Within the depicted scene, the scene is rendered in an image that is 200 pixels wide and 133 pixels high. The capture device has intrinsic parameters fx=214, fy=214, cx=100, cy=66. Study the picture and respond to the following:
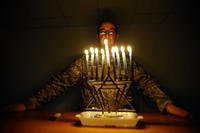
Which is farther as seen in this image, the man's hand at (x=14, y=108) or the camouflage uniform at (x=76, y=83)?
the camouflage uniform at (x=76, y=83)

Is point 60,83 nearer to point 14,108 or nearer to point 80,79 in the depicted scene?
point 80,79

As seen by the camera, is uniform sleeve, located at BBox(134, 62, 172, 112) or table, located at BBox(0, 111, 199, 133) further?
uniform sleeve, located at BBox(134, 62, 172, 112)

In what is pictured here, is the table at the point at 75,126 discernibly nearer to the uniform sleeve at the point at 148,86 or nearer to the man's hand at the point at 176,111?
the man's hand at the point at 176,111

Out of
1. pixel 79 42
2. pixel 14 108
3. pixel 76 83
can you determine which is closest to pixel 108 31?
pixel 79 42

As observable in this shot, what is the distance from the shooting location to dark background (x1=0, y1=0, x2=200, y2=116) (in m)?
2.37

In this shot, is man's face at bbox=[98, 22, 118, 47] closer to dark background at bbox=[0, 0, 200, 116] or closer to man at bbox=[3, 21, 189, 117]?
man at bbox=[3, 21, 189, 117]

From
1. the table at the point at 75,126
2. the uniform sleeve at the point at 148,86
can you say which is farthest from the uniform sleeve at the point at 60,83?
the table at the point at 75,126

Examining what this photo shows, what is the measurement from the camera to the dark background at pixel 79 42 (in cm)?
237

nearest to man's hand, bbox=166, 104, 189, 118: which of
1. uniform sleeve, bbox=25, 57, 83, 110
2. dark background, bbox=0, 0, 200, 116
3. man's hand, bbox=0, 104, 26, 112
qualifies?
dark background, bbox=0, 0, 200, 116

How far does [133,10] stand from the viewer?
2.31 metres

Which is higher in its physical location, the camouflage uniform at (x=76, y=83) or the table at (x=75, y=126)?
the camouflage uniform at (x=76, y=83)

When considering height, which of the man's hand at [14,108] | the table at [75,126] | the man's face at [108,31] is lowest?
the table at [75,126]

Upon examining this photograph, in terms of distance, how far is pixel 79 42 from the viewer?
2662 mm

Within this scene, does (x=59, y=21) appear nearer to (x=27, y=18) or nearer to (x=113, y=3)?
(x=27, y=18)
